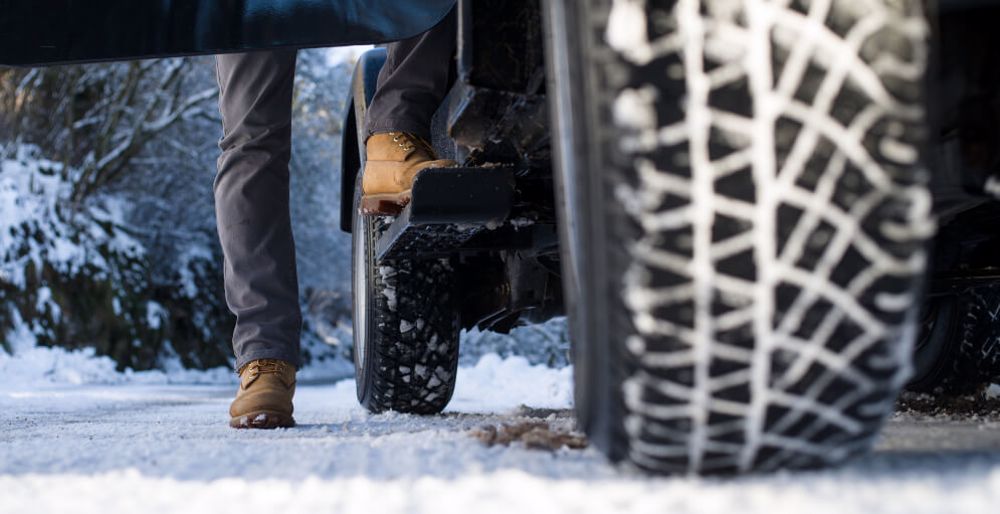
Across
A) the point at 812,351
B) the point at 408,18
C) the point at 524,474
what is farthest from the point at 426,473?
the point at 408,18

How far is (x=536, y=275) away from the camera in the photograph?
7.28 feet

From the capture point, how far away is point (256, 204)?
84.2 inches

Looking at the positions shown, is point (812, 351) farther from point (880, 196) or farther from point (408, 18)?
point (408, 18)

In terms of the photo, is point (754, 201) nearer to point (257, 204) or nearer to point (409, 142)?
point (409, 142)

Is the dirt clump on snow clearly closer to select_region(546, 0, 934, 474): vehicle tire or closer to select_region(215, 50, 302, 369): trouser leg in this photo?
select_region(546, 0, 934, 474): vehicle tire

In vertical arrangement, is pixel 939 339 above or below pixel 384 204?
below

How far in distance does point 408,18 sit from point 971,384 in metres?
1.54

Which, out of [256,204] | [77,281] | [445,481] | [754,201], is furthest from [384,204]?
[77,281]

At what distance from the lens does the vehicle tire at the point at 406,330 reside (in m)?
2.26

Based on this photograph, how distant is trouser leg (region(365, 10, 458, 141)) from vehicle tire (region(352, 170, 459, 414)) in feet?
1.26

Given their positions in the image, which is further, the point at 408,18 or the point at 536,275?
the point at 536,275

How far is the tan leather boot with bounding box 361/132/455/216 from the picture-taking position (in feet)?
5.86

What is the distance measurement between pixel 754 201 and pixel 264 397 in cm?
141

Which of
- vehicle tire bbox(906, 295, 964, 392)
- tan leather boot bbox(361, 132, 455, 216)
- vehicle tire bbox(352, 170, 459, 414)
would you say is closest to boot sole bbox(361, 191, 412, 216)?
tan leather boot bbox(361, 132, 455, 216)
